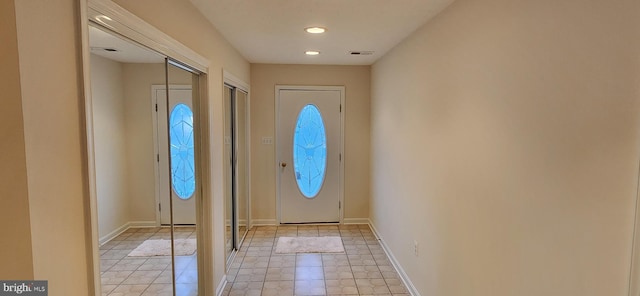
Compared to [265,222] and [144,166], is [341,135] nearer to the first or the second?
[265,222]

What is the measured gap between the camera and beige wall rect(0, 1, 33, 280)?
2.70ft

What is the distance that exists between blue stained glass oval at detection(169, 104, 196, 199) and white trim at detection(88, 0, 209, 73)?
Result: 0.33m

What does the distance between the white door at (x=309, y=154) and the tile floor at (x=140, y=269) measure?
7.79 feet

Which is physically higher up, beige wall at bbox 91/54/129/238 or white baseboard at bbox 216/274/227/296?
beige wall at bbox 91/54/129/238

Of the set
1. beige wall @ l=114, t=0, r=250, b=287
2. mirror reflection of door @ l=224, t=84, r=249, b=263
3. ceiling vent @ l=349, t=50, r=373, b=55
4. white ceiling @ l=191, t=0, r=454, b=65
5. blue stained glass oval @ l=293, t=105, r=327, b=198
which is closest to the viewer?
beige wall @ l=114, t=0, r=250, b=287

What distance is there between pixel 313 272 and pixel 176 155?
1.89 meters

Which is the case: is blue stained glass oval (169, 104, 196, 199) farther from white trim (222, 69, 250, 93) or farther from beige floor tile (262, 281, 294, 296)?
beige floor tile (262, 281, 294, 296)

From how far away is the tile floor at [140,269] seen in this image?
139 cm

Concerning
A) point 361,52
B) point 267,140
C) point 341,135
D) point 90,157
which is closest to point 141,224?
point 90,157

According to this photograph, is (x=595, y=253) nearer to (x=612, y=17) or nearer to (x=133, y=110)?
(x=612, y=17)

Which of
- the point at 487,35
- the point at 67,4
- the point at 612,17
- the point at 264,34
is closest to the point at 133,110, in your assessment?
the point at 67,4

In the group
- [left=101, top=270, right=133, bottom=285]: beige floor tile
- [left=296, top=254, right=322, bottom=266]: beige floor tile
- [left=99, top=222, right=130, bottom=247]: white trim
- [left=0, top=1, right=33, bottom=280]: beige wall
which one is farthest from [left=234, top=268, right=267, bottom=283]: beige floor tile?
[left=0, top=1, right=33, bottom=280]: beige wall

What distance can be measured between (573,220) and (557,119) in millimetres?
357

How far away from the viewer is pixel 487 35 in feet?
5.56
